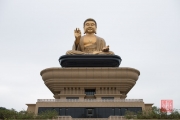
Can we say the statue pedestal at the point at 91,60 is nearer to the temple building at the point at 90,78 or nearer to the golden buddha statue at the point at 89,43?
the temple building at the point at 90,78

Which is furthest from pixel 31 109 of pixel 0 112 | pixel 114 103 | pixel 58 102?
pixel 114 103

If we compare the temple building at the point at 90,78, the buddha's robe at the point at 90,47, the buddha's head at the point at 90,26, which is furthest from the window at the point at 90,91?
the buddha's head at the point at 90,26

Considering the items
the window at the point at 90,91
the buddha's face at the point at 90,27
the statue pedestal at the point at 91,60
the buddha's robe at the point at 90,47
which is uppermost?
the buddha's face at the point at 90,27

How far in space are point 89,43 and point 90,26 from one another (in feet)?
8.70

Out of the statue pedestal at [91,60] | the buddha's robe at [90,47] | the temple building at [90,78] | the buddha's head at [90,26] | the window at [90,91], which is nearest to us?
the temple building at [90,78]

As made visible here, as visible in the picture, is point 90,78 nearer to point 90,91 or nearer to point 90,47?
point 90,91

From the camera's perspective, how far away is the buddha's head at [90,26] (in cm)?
3822

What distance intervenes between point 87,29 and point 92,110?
557 inches

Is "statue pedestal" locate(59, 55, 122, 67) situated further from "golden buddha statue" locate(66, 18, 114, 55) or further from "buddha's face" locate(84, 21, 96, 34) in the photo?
"buddha's face" locate(84, 21, 96, 34)

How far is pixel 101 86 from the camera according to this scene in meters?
32.6

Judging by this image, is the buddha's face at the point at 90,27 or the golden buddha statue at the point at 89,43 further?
the buddha's face at the point at 90,27

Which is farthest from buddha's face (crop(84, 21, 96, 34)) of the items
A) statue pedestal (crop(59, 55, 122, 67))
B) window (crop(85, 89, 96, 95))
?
window (crop(85, 89, 96, 95))

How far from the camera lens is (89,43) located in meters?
37.2

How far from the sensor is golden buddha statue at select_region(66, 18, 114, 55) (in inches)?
1375
